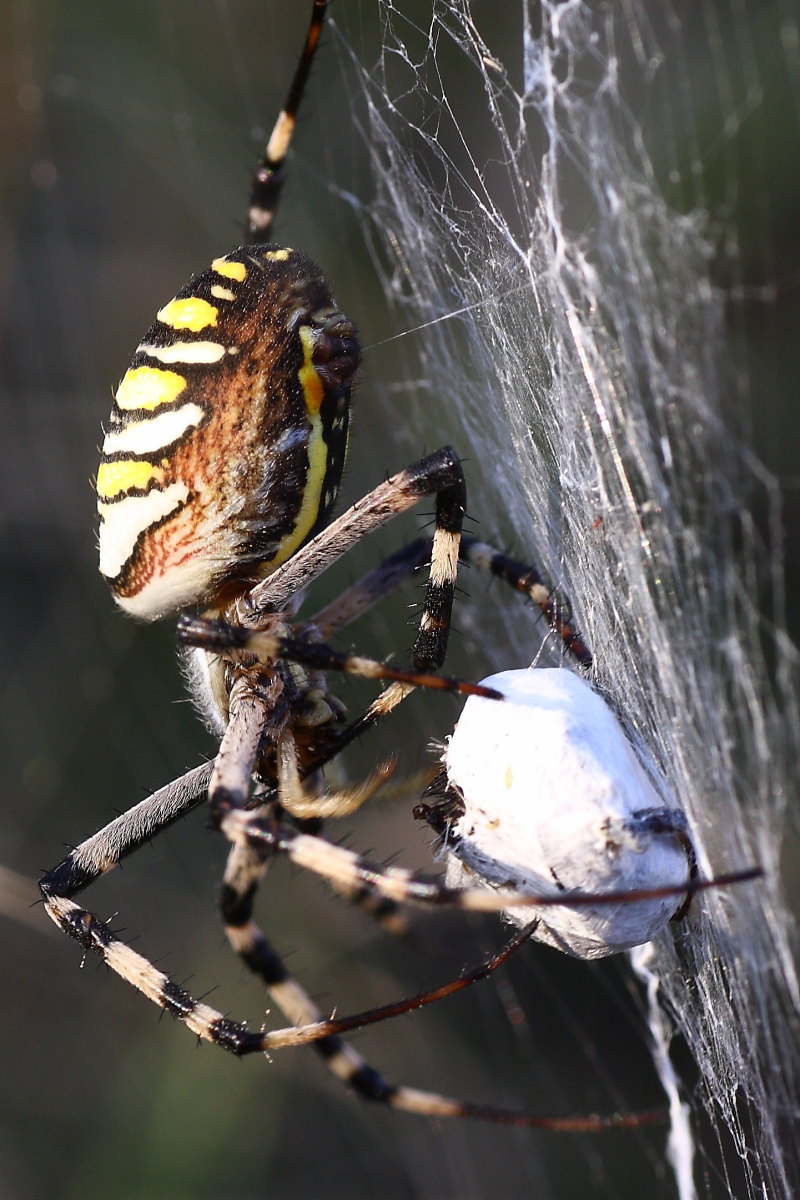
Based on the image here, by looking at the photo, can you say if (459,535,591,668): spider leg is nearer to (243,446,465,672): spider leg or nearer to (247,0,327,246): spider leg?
(243,446,465,672): spider leg

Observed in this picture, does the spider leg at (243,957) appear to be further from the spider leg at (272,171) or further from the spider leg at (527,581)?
the spider leg at (272,171)

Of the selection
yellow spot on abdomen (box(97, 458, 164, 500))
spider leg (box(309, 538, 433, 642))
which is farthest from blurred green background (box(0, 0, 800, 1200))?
yellow spot on abdomen (box(97, 458, 164, 500))

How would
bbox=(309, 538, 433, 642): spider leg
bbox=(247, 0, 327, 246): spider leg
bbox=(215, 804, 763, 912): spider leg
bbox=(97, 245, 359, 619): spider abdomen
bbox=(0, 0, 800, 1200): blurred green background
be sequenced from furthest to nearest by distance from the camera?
bbox=(0, 0, 800, 1200): blurred green background → bbox=(247, 0, 327, 246): spider leg → bbox=(309, 538, 433, 642): spider leg → bbox=(97, 245, 359, 619): spider abdomen → bbox=(215, 804, 763, 912): spider leg

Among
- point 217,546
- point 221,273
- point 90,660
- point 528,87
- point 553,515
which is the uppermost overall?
point 528,87

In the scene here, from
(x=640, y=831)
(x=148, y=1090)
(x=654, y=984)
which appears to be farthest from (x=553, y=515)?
(x=148, y=1090)

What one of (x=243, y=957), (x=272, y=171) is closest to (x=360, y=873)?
(x=243, y=957)

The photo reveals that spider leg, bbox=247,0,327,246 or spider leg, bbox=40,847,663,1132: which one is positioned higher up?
spider leg, bbox=247,0,327,246

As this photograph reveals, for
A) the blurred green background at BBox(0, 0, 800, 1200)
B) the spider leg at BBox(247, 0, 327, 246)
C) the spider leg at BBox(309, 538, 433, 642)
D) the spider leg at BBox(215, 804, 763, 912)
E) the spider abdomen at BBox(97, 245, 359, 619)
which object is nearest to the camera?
the spider leg at BBox(215, 804, 763, 912)

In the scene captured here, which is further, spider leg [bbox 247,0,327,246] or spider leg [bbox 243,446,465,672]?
spider leg [bbox 247,0,327,246]

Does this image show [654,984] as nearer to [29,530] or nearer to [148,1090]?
[148,1090]
